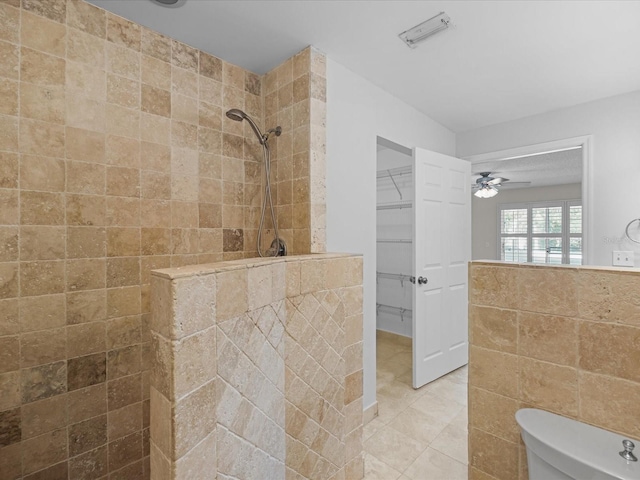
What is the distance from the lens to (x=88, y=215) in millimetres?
1486

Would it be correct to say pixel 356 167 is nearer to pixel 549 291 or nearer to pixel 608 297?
pixel 549 291

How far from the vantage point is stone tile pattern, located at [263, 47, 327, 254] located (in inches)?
72.1

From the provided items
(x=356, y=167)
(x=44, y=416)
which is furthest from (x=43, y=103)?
(x=356, y=167)

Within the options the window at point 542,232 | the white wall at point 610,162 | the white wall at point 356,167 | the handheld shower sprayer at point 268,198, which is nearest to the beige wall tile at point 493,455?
the white wall at point 356,167

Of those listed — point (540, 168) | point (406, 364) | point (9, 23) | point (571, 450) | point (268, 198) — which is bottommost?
point (406, 364)

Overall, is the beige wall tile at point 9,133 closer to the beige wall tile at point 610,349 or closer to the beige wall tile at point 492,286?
the beige wall tile at point 492,286

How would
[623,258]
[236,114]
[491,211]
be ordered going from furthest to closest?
[491,211] → [623,258] → [236,114]

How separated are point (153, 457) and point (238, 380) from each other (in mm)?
288

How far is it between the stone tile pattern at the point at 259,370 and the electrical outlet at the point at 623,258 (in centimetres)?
224

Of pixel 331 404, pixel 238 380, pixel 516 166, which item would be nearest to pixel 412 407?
pixel 331 404

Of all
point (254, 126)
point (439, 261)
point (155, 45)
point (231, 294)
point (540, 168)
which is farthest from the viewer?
point (540, 168)

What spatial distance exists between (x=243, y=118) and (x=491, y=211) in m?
6.51

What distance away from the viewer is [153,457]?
0.85 metres

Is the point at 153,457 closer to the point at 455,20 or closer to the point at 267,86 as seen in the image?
the point at 267,86
